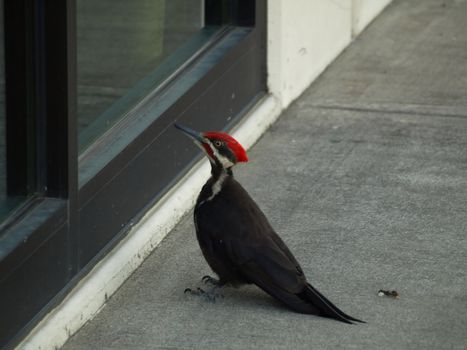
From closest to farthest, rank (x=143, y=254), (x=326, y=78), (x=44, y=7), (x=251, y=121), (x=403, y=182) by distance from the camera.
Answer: (x=44, y=7) → (x=143, y=254) → (x=403, y=182) → (x=251, y=121) → (x=326, y=78)

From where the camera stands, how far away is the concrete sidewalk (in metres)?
5.22

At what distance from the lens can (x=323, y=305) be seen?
526 cm

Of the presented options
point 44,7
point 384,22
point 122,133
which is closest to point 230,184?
point 122,133

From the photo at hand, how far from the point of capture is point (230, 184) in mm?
5594

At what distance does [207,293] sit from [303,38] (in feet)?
9.44

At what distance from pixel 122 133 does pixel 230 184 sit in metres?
0.73

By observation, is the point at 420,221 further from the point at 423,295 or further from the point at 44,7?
the point at 44,7

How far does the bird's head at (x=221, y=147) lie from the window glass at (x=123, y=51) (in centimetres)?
51

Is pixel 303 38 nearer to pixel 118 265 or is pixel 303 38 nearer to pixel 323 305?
pixel 118 265

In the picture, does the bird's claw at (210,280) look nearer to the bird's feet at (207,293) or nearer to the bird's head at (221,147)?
the bird's feet at (207,293)

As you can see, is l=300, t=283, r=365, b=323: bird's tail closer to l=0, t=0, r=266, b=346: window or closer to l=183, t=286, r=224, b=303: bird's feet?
l=183, t=286, r=224, b=303: bird's feet

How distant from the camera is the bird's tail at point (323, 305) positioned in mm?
5246

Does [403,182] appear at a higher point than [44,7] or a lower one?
lower

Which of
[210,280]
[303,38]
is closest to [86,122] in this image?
[210,280]
